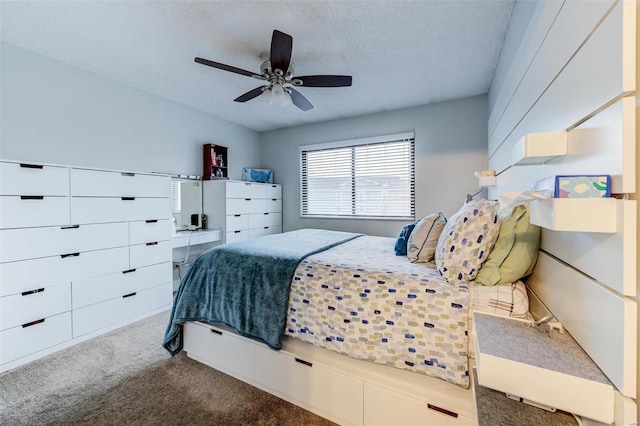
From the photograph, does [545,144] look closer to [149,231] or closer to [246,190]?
[149,231]

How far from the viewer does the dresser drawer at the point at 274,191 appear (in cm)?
439

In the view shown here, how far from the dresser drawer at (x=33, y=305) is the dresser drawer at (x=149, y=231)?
2.12ft

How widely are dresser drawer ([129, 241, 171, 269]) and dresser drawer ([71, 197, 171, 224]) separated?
299mm

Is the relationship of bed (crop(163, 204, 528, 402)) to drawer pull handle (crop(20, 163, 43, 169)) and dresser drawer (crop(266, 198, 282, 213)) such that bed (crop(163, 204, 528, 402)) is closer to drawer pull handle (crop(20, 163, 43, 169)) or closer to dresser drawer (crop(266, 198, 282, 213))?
drawer pull handle (crop(20, 163, 43, 169))

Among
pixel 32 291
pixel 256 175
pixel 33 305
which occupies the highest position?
pixel 256 175

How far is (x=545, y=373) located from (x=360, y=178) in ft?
11.5

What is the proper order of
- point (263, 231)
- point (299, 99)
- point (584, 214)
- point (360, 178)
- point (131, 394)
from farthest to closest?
point (263, 231), point (360, 178), point (299, 99), point (131, 394), point (584, 214)

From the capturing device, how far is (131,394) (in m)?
1.66

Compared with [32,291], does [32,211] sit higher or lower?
higher

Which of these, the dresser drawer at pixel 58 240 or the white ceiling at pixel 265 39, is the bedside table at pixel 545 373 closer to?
the white ceiling at pixel 265 39

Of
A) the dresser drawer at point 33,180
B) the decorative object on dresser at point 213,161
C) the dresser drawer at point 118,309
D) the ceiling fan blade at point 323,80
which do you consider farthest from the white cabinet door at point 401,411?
the decorative object on dresser at point 213,161

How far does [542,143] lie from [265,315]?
5.24 feet

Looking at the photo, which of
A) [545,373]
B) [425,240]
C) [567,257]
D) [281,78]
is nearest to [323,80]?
[281,78]

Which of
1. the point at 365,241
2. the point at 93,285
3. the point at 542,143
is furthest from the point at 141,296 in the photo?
the point at 542,143
